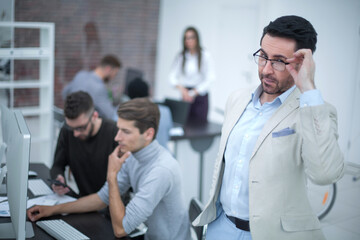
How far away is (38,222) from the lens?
209 cm

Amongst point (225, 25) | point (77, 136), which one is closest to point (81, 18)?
point (225, 25)

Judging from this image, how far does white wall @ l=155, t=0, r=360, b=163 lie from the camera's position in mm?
2146

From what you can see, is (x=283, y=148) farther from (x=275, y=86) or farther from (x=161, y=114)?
(x=161, y=114)

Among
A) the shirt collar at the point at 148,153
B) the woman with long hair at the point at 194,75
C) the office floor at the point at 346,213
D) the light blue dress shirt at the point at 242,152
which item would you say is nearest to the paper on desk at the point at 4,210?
the shirt collar at the point at 148,153

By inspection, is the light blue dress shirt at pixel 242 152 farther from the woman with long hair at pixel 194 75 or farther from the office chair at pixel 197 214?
the woman with long hair at pixel 194 75

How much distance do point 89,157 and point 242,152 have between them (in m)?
1.44

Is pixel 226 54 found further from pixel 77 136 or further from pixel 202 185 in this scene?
pixel 77 136

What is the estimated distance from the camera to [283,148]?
1496 mm

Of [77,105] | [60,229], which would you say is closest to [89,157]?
[77,105]

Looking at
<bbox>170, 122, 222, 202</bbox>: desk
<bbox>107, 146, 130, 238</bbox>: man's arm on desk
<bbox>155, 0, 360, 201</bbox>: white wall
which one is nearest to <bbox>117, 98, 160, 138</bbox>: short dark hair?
<bbox>107, 146, 130, 238</bbox>: man's arm on desk

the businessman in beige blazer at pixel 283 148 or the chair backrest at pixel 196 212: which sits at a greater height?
the businessman in beige blazer at pixel 283 148

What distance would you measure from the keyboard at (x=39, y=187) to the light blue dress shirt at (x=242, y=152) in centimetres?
126

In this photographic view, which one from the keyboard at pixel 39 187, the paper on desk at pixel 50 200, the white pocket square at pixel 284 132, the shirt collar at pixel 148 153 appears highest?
the white pocket square at pixel 284 132

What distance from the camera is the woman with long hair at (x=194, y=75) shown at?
4.84 meters
